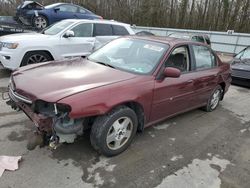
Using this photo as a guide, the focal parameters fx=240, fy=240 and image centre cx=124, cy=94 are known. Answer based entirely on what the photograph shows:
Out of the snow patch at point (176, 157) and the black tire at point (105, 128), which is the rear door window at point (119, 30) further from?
the snow patch at point (176, 157)

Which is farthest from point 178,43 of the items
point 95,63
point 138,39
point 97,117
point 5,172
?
point 5,172

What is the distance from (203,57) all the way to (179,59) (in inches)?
35.7

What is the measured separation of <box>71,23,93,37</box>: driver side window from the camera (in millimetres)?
7273

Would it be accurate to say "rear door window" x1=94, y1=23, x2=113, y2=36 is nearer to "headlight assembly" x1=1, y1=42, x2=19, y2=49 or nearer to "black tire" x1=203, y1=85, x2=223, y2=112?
"headlight assembly" x1=1, y1=42, x2=19, y2=49

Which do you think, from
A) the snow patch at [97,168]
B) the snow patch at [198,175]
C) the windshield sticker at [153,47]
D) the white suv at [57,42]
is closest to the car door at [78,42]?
the white suv at [57,42]

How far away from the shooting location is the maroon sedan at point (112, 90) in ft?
9.13

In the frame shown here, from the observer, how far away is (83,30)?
24.4ft

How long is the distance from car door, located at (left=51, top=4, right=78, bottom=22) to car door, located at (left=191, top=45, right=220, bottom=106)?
7630mm

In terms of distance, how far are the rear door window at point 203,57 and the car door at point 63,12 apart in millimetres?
7632

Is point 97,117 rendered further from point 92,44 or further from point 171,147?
point 92,44

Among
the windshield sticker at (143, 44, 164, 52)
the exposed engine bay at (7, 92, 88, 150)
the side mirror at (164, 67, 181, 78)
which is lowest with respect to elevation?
the exposed engine bay at (7, 92, 88, 150)

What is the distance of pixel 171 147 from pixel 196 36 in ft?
34.0

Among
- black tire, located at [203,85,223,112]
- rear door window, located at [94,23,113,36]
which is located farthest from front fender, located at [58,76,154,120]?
rear door window, located at [94,23,113,36]

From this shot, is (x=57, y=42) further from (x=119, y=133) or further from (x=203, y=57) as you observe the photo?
(x=119, y=133)
